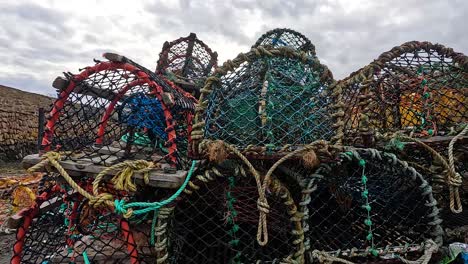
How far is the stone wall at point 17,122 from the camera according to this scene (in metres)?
11.6

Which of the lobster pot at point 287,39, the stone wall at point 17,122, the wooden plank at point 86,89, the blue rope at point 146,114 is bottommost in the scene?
the stone wall at point 17,122

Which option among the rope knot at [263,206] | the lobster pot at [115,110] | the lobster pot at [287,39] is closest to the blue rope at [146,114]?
the lobster pot at [115,110]

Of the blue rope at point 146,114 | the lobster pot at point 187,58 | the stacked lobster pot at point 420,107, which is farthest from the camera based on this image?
the lobster pot at point 187,58

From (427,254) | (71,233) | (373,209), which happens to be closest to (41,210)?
(71,233)

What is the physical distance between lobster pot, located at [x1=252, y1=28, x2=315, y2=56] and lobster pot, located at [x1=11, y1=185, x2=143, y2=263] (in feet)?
6.73

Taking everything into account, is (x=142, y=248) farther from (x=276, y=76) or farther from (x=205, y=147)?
(x=276, y=76)

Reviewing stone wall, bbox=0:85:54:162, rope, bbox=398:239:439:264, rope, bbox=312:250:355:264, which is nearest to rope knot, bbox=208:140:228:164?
rope, bbox=312:250:355:264

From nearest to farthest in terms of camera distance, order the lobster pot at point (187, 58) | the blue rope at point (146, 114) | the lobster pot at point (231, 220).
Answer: the lobster pot at point (231, 220) < the blue rope at point (146, 114) < the lobster pot at point (187, 58)

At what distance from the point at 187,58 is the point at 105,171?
2696mm

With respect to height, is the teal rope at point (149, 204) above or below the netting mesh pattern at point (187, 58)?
below

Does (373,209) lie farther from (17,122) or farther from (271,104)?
(17,122)

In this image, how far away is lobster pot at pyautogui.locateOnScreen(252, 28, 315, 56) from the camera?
3.05 metres

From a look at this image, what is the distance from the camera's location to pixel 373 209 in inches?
76.3

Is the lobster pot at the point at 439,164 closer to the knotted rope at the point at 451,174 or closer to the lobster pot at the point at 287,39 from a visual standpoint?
the knotted rope at the point at 451,174
